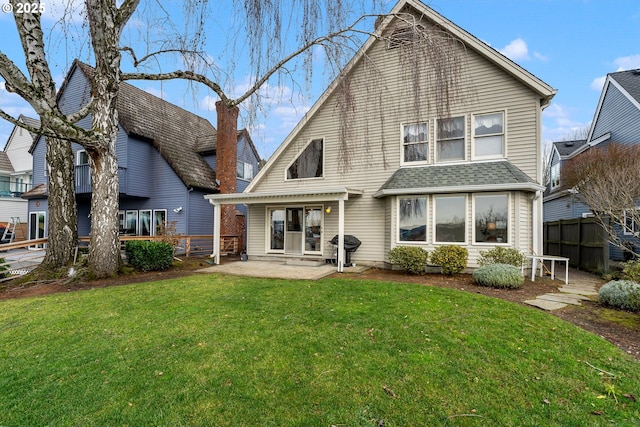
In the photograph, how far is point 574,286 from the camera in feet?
25.2

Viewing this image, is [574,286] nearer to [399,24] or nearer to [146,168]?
[399,24]

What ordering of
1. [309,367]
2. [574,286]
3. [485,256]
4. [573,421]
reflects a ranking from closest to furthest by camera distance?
[573,421] < [309,367] < [574,286] < [485,256]

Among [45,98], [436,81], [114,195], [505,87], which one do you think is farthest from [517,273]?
[45,98]

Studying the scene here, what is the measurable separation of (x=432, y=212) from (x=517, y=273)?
9.55 ft

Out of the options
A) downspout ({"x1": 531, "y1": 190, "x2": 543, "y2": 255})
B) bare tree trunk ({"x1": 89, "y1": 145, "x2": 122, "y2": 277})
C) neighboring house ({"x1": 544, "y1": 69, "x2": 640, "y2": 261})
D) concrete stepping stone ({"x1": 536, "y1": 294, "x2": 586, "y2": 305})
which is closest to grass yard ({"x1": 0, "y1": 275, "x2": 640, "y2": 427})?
concrete stepping stone ({"x1": 536, "y1": 294, "x2": 586, "y2": 305})

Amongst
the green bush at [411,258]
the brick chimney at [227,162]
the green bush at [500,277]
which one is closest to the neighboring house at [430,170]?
the green bush at [411,258]

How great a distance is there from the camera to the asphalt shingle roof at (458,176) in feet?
28.0

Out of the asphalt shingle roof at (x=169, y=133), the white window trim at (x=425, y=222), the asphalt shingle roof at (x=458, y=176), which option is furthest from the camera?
the asphalt shingle roof at (x=169, y=133)

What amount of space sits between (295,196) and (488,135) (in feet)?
21.1

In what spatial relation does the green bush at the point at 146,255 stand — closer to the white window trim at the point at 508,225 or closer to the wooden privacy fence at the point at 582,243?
the white window trim at the point at 508,225

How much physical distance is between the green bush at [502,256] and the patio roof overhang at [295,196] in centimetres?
433

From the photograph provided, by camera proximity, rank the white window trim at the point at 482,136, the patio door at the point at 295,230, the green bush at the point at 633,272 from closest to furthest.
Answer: the green bush at the point at 633,272 → the white window trim at the point at 482,136 → the patio door at the point at 295,230

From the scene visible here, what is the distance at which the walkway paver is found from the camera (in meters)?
5.86

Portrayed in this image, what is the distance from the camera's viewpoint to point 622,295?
18.3 ft
